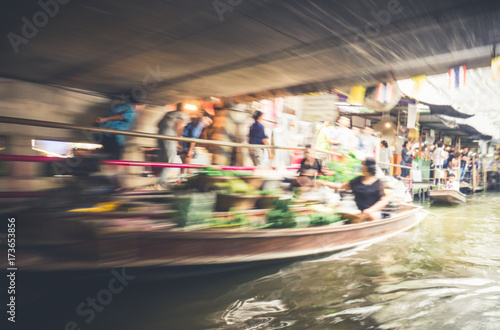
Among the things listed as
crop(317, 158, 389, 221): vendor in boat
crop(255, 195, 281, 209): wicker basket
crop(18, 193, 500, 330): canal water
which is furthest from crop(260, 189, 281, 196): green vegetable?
crop(317, 158, 389, 221): vendor in boat

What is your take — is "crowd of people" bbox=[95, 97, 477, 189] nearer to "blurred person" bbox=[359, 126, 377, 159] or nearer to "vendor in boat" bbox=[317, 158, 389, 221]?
"vendor in boat" bbox=[317, 158, 389, 221]

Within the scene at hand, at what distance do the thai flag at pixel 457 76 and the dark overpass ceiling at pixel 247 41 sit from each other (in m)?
0.16

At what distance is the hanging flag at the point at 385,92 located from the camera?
5.69 m

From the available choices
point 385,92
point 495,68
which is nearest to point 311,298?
point 495,68

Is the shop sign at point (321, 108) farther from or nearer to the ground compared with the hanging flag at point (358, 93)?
farther from the ground

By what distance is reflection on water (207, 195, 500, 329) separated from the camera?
3061 mm

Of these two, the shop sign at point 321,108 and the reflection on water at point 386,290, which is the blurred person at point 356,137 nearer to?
the shop sign at point 321,108

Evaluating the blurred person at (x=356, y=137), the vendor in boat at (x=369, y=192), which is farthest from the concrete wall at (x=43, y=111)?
the blurred person at (x=356, y=137)

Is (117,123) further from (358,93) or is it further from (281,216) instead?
(358,93)

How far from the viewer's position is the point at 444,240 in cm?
636

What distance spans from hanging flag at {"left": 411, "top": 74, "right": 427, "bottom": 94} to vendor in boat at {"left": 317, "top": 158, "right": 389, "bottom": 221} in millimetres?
1398

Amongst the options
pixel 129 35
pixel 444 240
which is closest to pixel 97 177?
pixel 129 35

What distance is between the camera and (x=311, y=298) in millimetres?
3525

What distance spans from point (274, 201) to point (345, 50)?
7.33 ft
